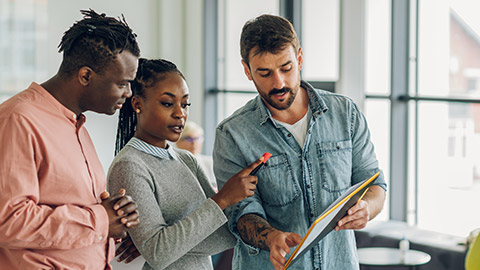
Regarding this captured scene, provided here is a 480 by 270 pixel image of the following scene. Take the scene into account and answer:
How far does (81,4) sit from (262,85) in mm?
4657

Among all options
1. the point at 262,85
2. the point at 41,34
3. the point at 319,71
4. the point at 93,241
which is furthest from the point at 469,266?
the point at 41,34

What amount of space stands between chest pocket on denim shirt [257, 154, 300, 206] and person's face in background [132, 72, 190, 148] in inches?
11.1

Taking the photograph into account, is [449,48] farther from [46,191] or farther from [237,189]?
[46,191]

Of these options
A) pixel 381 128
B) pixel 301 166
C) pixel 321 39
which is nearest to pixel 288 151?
pixel 301 166

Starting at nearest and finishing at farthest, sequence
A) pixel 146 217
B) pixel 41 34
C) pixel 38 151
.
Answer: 1. pixel 38 151
2. pixel 146 217
3. pixel 41 34

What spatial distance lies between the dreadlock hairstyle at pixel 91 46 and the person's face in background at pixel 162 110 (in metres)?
0.23

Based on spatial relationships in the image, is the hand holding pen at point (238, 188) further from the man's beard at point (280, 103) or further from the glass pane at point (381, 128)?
the glass pane at point (381, 128)

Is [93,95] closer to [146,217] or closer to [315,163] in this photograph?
[146,217]

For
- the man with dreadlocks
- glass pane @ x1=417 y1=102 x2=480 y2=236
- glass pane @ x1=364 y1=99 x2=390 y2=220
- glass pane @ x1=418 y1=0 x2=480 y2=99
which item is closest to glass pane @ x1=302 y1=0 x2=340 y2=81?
glass pane @ x1=364 y1=99 x2=390 y2=220

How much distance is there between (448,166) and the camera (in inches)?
174

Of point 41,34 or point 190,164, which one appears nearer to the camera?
point 190,164

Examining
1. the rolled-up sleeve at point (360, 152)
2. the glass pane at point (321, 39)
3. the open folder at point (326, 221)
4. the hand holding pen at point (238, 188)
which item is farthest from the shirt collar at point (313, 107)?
the glass pane at point (321, 39)

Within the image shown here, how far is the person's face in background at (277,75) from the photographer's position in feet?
5.85

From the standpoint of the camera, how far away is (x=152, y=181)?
165 cm
